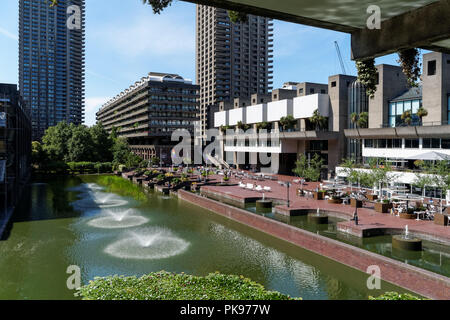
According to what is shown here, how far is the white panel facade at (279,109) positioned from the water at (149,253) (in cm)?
3059

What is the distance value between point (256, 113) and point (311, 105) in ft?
49.6

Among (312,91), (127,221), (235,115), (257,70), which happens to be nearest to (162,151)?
(235,115)

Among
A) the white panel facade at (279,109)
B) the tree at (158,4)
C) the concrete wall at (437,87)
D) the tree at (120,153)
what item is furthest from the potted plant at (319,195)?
the tree at (120,153)

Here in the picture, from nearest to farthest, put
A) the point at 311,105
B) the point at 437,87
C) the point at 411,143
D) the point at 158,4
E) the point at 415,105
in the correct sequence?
the point at 158,4, the point at 437,87, the point at 411,143, the point at 415,105, the point at 311,105

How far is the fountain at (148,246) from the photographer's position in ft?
61.3

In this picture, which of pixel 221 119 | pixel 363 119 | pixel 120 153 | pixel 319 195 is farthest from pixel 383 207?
pixel 120 153

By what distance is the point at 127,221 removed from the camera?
88.9ft

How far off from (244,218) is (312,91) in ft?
121

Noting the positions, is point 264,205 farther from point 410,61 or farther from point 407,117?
point 410,61

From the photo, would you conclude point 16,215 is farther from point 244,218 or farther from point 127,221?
point 244,218

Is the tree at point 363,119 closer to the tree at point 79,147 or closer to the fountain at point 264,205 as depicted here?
the fountain at point 264,205

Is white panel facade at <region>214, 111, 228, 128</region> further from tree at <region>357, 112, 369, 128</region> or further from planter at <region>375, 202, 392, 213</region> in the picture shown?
planter at <region>375, 202, 392, 213</region>

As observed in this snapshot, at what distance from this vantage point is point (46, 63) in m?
159
